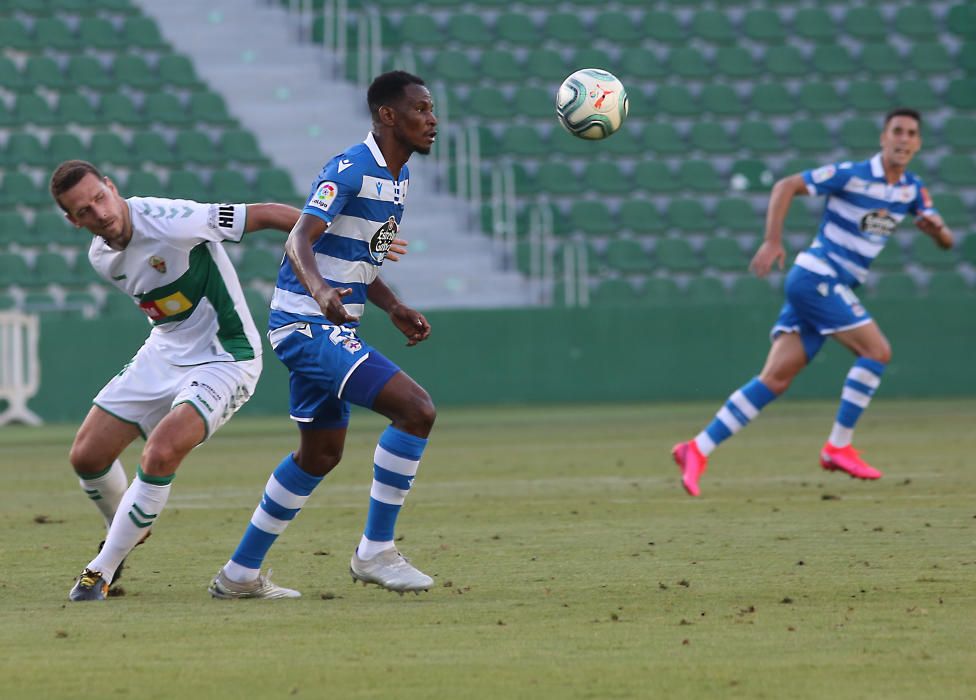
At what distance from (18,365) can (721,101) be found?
11882mm

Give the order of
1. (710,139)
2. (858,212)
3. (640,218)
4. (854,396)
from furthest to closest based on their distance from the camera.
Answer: (710,139), (640,218), (858,212), (854,396)

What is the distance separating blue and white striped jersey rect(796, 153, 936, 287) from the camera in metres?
11.4

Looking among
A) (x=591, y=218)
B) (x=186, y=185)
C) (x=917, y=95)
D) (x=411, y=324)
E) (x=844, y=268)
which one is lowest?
(x=591, y=218)

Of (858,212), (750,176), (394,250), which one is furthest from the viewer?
(750,176)

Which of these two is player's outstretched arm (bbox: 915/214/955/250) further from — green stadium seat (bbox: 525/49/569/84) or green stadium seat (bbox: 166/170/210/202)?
green stadium seat (bbox: 525/49/569/84)

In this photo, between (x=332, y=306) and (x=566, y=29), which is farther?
(x=566, y=29)

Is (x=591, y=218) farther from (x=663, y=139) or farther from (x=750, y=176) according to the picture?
(x=750, y=176)

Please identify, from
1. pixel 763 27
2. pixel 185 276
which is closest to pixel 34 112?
pixel 763 27

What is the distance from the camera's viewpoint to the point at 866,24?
1061 inches

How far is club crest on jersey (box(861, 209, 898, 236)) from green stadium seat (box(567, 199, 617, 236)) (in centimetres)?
1264

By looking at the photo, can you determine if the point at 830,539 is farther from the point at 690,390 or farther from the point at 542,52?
the point at 542,52

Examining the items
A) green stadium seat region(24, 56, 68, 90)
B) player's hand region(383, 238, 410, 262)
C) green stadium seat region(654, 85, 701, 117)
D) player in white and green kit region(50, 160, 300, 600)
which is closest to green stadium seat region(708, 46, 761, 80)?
green stadium seat region(654, 85, 701, 117)

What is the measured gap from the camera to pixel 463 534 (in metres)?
8.42

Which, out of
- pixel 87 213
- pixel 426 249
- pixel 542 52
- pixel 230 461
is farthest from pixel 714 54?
pixel 87 213
